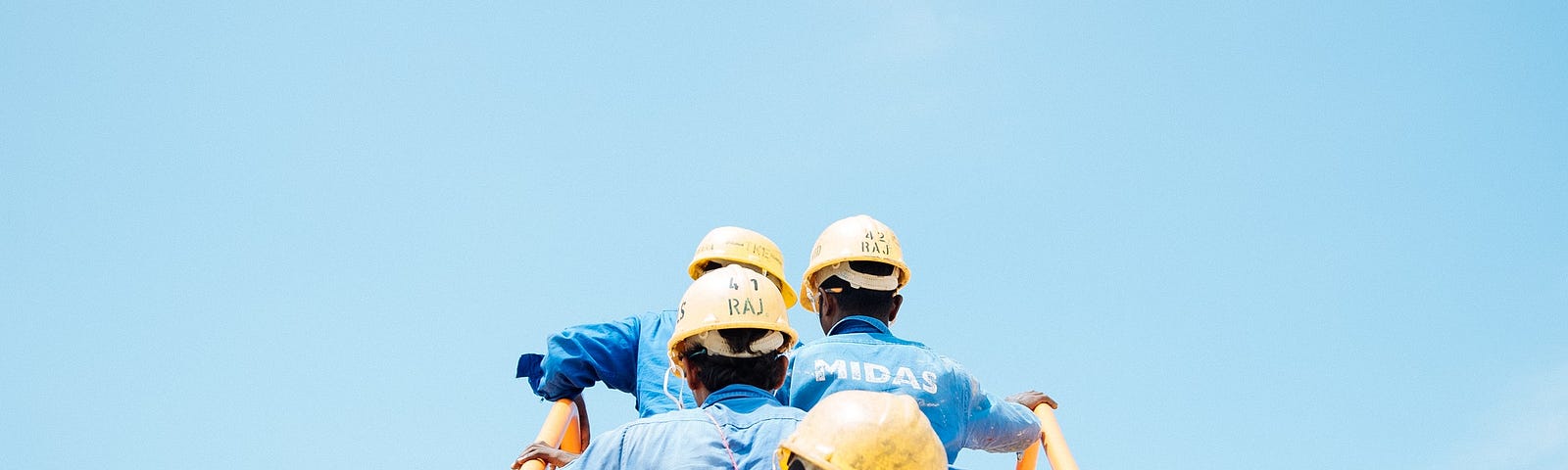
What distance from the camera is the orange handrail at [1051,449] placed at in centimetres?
711

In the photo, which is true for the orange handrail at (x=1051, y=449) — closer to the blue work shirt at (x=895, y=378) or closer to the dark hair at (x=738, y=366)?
the blue work shirt at (x=895, y=378)

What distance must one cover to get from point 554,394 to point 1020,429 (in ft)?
8.62

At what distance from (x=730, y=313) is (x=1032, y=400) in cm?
251

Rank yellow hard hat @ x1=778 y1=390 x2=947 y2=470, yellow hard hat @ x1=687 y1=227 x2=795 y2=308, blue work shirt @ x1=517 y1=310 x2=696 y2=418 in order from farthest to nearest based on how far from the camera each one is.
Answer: yellow hard hat @ x1=687 y1=227 x2=795 y2=308 < blue work shirt @ x1=517 y1=310 x2=696 y2=418 < yellow hard hat @ x1=778 y1=390 x2=947 y2=470

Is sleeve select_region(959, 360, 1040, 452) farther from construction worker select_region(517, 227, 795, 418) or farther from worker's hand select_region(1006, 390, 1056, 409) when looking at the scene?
construction worker select_region(517, 227, 795, 418)

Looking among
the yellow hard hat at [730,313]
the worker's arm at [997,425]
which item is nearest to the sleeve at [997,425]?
the worker's arm at [997,425]

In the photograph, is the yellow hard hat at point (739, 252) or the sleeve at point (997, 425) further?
the yellow hard hat at point (739, 252)

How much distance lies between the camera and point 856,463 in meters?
4.14

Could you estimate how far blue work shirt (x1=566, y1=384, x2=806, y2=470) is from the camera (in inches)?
199

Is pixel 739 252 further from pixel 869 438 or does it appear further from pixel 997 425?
pixel 869 438

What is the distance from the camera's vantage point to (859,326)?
691cm

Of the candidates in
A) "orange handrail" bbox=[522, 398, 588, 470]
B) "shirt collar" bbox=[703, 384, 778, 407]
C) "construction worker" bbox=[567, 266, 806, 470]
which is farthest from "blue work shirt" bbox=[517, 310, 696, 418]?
"shirt collar" bbox=[703, 384, 778, 407]

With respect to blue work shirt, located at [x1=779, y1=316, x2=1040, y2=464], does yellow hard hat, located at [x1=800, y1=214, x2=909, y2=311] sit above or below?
above

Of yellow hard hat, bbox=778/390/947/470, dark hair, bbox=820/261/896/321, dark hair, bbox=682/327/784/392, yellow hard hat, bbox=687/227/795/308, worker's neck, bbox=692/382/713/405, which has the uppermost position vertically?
yellow hard hat, bbox=687/227/795/308
